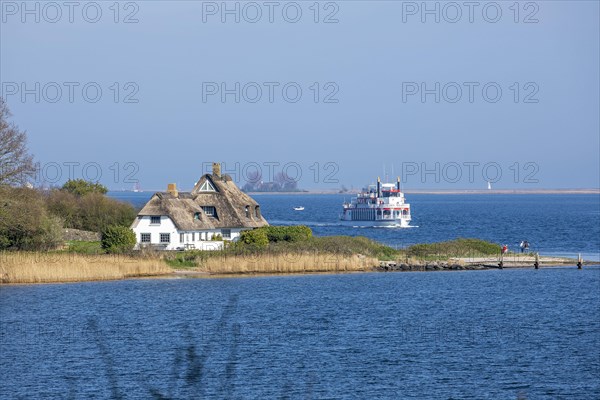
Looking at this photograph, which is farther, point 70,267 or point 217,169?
point 217,169

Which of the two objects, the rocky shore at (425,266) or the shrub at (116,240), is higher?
the shrub at (116,240)

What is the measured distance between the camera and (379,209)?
541 feet

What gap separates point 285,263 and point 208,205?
40.4 feet

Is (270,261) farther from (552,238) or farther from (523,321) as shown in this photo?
(552,238)

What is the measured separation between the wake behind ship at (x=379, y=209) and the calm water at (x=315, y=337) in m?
93.7

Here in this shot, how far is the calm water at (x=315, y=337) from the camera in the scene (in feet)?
105

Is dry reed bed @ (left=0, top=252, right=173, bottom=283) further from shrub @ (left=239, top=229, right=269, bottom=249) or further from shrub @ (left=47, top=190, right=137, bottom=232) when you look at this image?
shrub @ (left=47, top=190, right=137, bottom=232)

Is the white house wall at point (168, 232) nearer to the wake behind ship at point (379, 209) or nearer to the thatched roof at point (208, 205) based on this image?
the thatched roof at point (208, 205)

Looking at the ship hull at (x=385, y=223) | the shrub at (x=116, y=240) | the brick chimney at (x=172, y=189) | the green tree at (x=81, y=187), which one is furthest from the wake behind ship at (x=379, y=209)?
the shrub at (x=116, y=240)

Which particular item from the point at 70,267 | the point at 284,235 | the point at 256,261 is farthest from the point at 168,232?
the point at 70,267

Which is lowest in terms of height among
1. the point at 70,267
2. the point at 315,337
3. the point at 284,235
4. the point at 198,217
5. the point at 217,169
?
the point at 315,337

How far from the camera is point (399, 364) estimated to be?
36094 millimetres

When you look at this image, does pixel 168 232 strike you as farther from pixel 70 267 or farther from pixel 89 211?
pixel 89 211

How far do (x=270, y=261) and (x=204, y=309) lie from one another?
1624 centimetres
